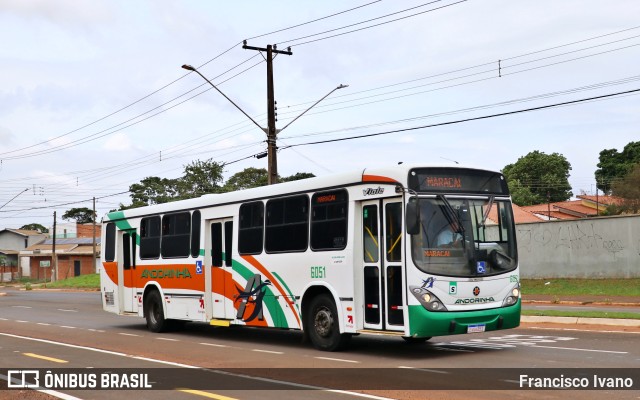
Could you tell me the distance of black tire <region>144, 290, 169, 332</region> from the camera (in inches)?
803

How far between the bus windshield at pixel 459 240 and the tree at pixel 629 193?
57112 mm

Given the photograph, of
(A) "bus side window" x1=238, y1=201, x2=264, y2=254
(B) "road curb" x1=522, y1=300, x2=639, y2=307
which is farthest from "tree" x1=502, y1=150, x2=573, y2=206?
(A) "bus side window" x1=238, y1=201, x2=264, y2=254

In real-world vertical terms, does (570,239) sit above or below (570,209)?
below

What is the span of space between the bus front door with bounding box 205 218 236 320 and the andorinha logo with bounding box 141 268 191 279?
3.35ft

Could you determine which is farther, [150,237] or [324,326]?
[150,237]

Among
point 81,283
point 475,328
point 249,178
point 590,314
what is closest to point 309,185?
point 475,328

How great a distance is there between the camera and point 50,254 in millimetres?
92625

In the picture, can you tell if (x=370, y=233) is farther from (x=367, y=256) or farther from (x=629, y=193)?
(x=629, y=193)

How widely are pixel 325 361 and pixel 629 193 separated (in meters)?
62.6

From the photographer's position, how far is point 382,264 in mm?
13789

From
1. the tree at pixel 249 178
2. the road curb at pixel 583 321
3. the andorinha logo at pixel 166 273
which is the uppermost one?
the tree at pixel 249 178

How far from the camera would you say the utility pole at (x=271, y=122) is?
28250 millimetres

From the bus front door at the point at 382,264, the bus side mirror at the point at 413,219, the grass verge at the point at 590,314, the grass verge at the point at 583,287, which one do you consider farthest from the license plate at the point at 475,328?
the grass verge at the point at 583,287

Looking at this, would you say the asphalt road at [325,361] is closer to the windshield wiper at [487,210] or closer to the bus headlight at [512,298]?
the bus headlight at [512,298]
